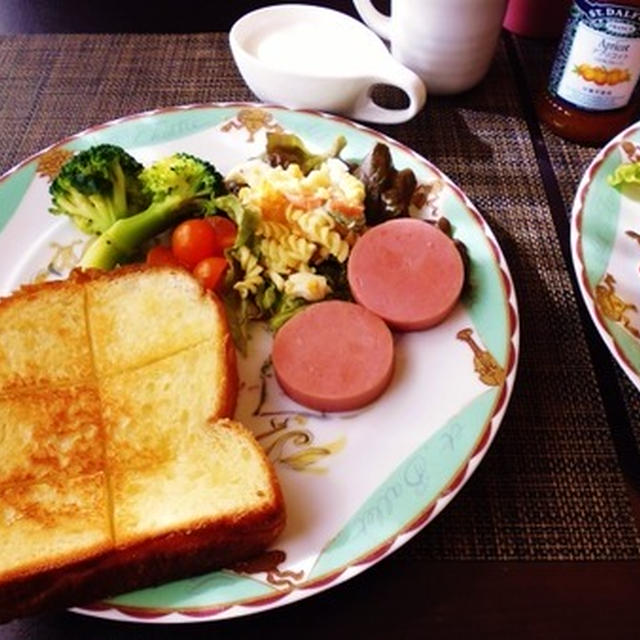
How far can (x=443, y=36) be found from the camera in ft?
7.33

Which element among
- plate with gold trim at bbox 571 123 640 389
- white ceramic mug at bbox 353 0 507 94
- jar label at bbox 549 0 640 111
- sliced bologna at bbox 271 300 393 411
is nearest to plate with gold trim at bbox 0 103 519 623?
sliced bologna at bbox 271 300 393 411

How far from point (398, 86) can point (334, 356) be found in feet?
3.20

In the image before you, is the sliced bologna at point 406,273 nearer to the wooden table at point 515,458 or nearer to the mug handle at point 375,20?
the wooden table at point 515,458

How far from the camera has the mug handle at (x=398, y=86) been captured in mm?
2164

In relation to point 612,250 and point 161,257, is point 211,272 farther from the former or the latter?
point 612,250

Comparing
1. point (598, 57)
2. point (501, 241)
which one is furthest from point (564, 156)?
point (501, 241)

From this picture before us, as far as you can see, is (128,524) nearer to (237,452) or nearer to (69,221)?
(237,452)

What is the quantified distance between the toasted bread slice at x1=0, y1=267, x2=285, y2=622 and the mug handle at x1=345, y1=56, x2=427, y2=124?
85 centimetres

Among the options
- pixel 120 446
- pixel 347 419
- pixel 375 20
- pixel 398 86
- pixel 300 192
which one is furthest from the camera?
pixel 375 20

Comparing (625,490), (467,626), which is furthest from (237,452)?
(625,490)

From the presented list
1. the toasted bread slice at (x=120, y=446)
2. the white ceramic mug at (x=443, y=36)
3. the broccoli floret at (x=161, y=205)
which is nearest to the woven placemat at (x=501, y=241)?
the white ceramic mug at (x=443, y=36)

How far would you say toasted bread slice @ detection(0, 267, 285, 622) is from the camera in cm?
136

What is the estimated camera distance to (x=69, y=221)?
2014 mm

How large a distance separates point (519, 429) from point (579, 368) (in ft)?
0.79
